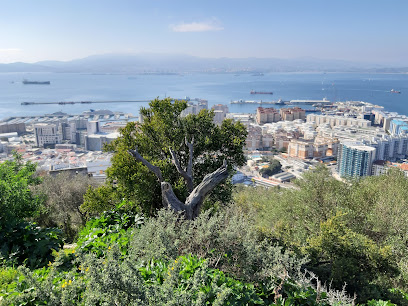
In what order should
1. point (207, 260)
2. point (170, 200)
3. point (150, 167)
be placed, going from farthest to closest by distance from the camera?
point (150, 167) → point (170, 200) → point (207, 260)

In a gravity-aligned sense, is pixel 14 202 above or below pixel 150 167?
below

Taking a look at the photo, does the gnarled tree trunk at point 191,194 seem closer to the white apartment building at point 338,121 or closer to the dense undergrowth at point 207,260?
the dense undergrowth at point 207,260

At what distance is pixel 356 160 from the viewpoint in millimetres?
24391

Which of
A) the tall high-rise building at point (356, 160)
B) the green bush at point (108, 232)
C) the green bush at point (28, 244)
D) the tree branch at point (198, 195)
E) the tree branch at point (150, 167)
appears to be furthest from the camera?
the tall high-rise building at point (356, 160)

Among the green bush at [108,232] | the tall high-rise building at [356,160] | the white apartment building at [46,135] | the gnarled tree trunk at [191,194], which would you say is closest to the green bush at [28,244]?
the green bush at [108,232]

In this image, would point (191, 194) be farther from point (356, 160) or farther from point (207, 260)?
point (356, 160)

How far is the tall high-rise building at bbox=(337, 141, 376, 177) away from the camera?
2406 cm

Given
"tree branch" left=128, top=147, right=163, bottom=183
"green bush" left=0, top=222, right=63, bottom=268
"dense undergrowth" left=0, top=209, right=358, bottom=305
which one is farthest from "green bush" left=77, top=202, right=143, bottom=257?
"tree branch" left=128, top=147, right=163, bottom=183

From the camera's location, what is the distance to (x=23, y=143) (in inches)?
1286

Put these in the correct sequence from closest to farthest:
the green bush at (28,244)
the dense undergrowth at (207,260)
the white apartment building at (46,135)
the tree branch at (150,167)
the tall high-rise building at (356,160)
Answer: the dense undergrowth at (207,260), the green bush at (28,244), the tree branch at (150,167), the tall high-rise building at (356,160), the white apartment building at (46,135)

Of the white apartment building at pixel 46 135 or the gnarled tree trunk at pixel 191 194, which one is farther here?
the white apartment building at pixel 46 135

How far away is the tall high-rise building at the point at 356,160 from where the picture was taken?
24062mm

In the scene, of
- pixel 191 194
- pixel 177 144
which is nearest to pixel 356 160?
pixel 177 144

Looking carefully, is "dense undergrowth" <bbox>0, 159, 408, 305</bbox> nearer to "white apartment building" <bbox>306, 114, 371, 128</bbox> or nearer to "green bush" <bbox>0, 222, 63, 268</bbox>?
"green bush" <bbox>0, 222, 63, 268</bbox>
